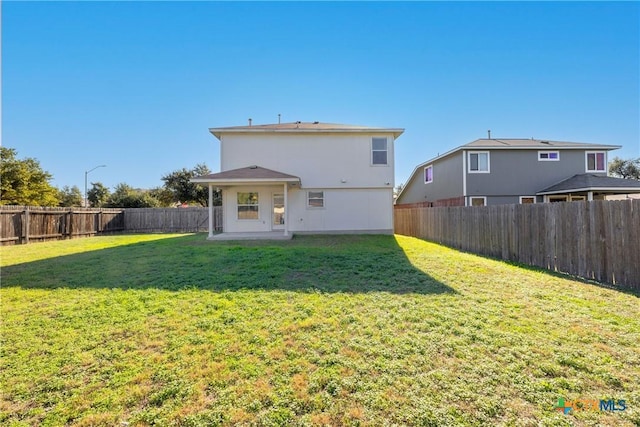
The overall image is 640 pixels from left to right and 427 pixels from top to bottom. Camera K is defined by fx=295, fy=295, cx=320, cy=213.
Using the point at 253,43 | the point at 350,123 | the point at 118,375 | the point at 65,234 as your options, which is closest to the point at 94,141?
the point at 65,234

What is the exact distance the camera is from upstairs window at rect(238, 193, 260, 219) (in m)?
15.5

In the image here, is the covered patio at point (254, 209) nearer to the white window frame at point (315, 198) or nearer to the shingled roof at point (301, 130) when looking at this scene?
the white window frame at point (315, 198)

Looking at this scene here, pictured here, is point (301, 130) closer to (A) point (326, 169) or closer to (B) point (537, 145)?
(A) point (326, 169)

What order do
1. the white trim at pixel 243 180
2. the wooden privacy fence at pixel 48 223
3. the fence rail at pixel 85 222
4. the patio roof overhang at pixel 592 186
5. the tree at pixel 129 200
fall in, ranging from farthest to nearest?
1. the tree at pixel 129 200
2. the patio roof overhang at pixel 592 186
3. the fence rail at pixel 85 222
4. the wooden privacy fence at pixel 48 223
5. the white trim at pixel 243 180

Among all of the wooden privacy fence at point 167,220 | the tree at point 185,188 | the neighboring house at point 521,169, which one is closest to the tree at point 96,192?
the tree at point 185,188

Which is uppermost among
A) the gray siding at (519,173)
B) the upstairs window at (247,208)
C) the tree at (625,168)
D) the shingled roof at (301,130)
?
the tree at (625,168)

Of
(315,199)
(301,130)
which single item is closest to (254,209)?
(315,199)

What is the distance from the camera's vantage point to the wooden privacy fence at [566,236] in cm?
588

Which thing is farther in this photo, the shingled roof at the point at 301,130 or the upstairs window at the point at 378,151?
the upstairs window at the point at 378,151

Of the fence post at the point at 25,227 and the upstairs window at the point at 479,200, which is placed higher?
the upstairs window at the point at 479,200

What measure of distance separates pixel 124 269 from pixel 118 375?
16.8 ft

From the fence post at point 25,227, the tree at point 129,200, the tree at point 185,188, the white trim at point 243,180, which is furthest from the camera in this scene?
the tree at point 185,188

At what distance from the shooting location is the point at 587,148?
64.6 feet

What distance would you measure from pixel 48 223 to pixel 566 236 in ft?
72.6
